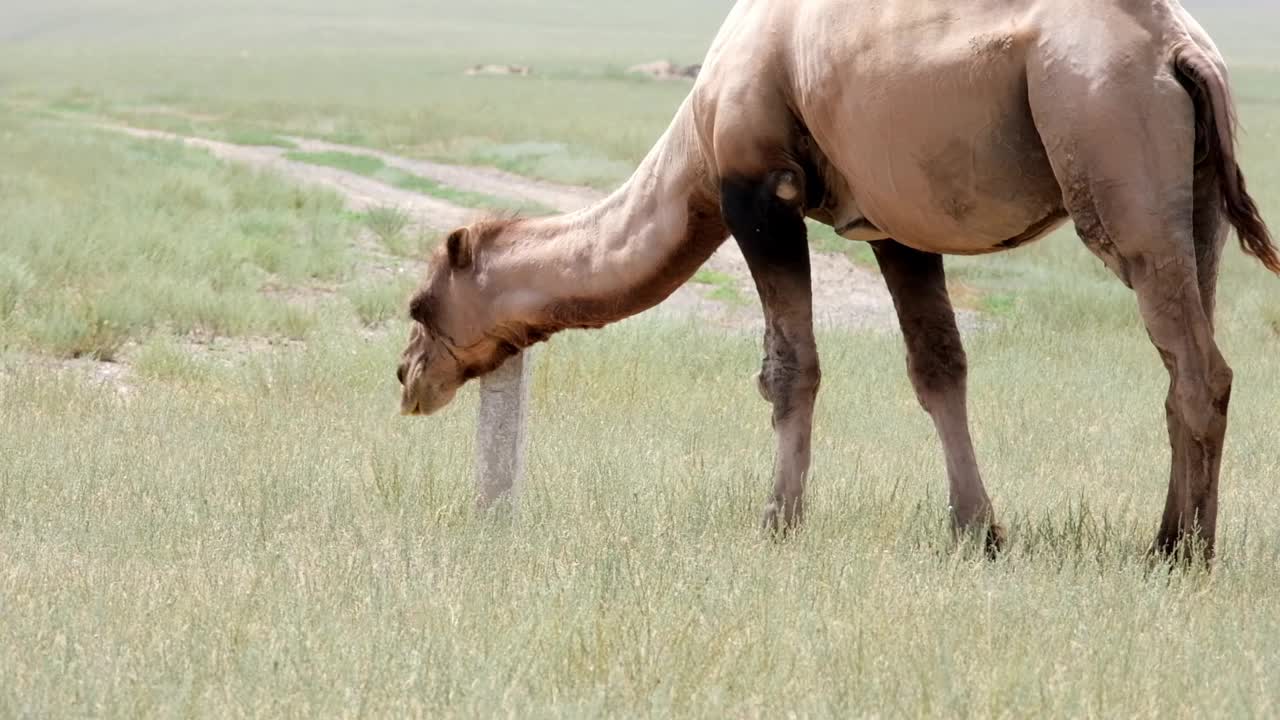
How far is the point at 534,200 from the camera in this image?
25297 mm

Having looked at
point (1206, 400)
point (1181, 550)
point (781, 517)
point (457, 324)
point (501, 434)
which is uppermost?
point (1206, 400)

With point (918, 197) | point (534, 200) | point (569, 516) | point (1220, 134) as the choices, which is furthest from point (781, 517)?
point (534, 200)

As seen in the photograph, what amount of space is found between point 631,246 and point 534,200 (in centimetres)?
1871

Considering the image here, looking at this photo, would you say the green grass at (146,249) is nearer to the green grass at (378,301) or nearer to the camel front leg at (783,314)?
the green grass at (378,301)

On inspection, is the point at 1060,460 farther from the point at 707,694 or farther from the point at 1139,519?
the point at 707,694

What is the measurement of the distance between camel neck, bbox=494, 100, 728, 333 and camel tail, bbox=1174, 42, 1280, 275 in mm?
1975

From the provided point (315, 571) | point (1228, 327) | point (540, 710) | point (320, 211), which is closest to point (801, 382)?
point (315, 571)

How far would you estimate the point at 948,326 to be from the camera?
7070 millimetres

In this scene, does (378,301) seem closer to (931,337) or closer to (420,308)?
(420,308)

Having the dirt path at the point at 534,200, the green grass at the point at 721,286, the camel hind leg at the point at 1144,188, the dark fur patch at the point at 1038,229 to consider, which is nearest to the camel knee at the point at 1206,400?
the camel hind leg at the point at 1144,188

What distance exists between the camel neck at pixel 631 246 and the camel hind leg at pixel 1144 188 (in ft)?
5.64

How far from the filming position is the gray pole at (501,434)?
23.1ft

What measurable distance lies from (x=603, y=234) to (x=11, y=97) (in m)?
54.2

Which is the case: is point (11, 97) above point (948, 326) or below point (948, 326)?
below
